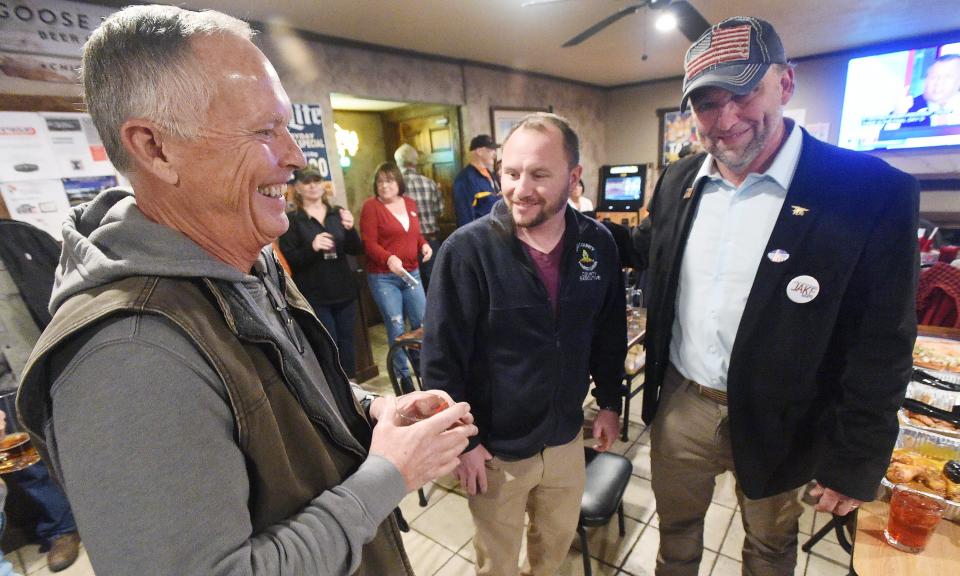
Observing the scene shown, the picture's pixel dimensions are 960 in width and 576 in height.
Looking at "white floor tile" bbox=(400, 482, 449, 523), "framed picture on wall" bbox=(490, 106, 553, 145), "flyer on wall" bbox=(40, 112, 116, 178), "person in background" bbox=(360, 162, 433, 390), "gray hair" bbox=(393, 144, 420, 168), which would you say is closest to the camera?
"white floor tile" bbox=(400, 482, 449, 523)

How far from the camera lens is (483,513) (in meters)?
1.47

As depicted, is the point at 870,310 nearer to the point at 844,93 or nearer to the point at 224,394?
the point at 224,394

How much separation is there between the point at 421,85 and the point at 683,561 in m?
4.65

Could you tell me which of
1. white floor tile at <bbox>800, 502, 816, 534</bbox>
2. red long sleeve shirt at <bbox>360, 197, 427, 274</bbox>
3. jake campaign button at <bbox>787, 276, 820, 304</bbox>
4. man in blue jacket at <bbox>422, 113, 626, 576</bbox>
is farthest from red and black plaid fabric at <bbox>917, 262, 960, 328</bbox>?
red long sleeve shirt at <bbox>360, 197, 427, 274</bbox>

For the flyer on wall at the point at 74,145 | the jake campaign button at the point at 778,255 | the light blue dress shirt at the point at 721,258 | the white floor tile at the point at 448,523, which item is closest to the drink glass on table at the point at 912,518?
the light blue dress shirt at the point at 721,258

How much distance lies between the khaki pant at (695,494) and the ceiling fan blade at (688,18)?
10.2ft

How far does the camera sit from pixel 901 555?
107 cm

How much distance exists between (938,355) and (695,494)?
115 centimetres

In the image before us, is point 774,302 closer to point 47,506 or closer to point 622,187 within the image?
point 47,506

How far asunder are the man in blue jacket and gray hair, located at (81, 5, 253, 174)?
843 mm

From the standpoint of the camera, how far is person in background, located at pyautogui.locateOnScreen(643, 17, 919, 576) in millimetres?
1113

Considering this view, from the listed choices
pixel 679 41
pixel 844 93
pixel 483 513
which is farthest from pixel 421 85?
pixel 844 93

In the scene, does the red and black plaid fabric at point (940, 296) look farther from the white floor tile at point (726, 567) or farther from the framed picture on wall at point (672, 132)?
the framed picture on wall at point (672, 132)

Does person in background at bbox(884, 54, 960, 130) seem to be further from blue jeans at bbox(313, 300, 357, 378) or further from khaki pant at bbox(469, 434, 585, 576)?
blue jeans at bbox(313, 300, 357, 378)
